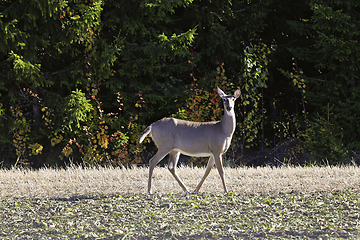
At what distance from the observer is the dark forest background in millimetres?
10266

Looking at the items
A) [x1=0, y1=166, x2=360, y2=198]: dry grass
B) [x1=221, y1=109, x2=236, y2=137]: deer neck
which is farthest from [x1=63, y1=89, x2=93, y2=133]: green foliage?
[x1=221, y1=109, x2=236, y2=137]: deer neck

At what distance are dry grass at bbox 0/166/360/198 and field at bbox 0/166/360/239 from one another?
18mm

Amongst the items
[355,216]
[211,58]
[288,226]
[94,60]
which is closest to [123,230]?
[288,226]

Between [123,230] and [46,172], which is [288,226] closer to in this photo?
[123,230]

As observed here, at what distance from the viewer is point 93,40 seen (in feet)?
35.0

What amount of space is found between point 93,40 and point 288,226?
756cm

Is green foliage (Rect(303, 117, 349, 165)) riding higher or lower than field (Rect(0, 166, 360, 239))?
higher

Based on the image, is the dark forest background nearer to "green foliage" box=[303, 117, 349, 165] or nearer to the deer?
"green foliage" box=[303, 117, 349, 165]

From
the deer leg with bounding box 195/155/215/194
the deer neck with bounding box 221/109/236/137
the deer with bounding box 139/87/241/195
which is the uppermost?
the deer neck with bounding box 221/109/236/137

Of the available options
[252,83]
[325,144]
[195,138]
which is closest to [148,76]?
[252,83]

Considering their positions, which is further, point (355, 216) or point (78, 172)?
point (78, 172)

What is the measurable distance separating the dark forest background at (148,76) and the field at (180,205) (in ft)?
6.72

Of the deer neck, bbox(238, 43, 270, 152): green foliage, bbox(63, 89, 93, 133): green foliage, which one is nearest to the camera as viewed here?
the deer neck

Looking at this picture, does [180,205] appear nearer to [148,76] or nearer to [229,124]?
[229,124]
